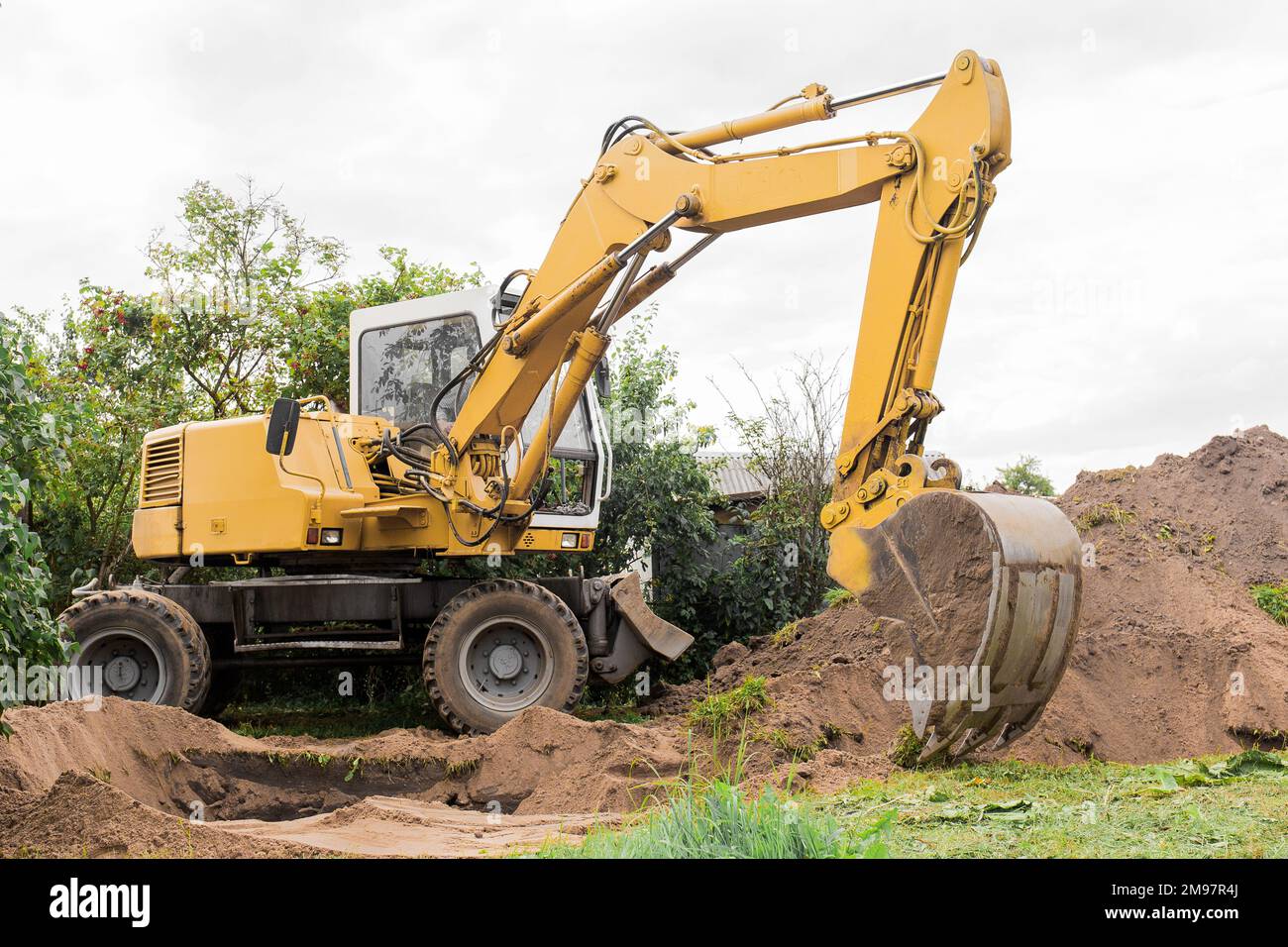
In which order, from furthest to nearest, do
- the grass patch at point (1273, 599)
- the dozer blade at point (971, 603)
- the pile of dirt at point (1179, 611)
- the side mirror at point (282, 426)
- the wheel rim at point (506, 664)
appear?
the wheel rim at point (506, 664)
the grass patch at point (1273, 599)
the side mirror at point (282, 426)
the pile of dirt at point (1179, 611)
the dozer blade at point (971, 603)

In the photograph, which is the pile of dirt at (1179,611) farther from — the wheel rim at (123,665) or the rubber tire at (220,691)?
the rubber tire at (220,691)

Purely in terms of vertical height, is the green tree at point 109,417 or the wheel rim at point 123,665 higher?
the green tree at point 109,417

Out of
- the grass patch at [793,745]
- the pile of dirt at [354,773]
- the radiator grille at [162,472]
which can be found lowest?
the pile of dirt at [354,773]

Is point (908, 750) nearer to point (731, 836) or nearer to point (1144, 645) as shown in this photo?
point (1144, 645)

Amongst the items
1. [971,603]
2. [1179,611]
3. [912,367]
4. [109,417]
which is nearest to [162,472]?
[109,417]

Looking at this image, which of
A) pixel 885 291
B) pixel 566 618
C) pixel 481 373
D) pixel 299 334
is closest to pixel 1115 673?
pixel 885 291

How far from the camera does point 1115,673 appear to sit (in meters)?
7.60

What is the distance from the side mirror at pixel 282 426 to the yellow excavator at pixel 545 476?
0.03 m

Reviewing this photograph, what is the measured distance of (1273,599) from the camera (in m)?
8.64

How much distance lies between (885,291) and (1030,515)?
143cm

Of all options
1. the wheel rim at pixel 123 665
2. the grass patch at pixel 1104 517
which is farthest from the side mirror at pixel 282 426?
the grass patch at pixel 1104 517

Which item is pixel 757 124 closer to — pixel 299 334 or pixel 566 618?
pixel 566 618

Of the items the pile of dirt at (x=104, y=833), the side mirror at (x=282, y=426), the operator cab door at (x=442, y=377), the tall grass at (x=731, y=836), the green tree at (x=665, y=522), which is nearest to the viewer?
the tall grass at (x=731, y=836)

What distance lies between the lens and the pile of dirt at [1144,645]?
23.0ft
